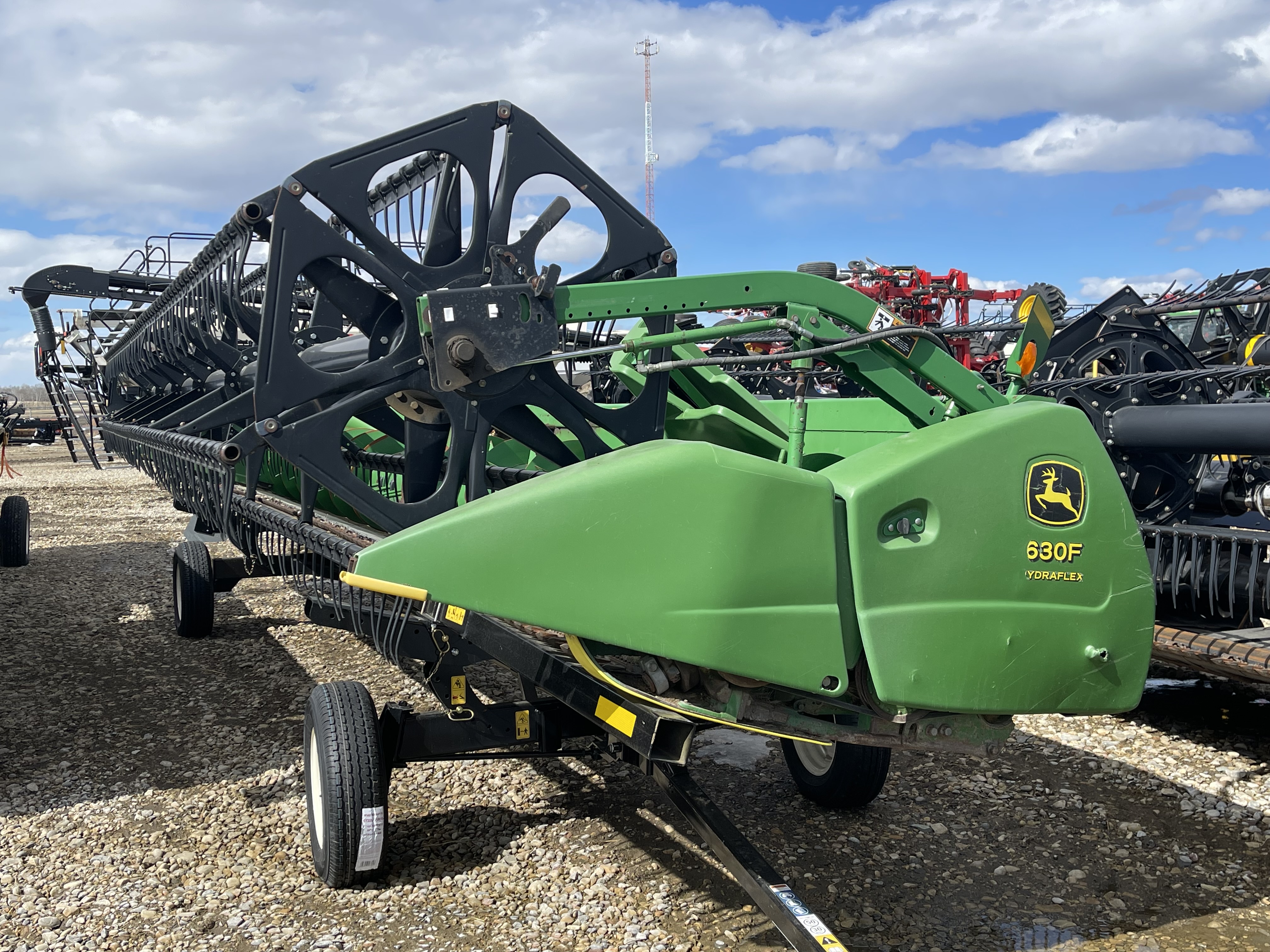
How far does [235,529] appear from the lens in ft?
18.4

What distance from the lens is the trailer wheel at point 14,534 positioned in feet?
32.8

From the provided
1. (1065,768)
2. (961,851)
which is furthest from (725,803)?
(1065,768)

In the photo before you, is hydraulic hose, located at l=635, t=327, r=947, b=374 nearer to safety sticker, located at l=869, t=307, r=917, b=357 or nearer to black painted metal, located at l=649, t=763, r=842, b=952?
safety sticker, located at l=869, t=307, r=917, b=357

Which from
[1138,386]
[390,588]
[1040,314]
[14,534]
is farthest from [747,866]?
[14,534]

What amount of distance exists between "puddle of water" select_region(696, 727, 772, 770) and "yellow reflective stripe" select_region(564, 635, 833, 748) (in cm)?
184

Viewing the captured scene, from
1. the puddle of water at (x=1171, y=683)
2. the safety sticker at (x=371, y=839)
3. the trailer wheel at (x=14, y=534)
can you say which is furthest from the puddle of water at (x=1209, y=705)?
the trailer wheel at (x=14, y=534)

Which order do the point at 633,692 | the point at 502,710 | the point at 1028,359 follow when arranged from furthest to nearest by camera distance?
the point at 502,710, the point at 1028,359, the point at 633,692

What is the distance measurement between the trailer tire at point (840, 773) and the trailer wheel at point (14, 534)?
342 inches

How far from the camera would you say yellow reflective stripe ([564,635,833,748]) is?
2682 mm

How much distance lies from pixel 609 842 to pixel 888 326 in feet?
6.82

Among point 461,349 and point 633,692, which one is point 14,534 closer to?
point 461,349

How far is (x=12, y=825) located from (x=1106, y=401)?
5437 millimetres

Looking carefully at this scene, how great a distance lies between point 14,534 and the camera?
32.9 ft

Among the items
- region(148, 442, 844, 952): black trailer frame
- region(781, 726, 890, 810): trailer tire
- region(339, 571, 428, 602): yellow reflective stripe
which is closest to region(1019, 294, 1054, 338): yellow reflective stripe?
region(781, 726, 890, 810): trailer tire
